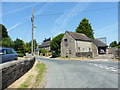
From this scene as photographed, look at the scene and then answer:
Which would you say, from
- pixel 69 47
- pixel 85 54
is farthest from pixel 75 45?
pixel 85 54

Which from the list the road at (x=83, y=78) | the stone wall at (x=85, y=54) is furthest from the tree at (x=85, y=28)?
the road at (x=83, y=78)

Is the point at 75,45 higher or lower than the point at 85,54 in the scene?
higher

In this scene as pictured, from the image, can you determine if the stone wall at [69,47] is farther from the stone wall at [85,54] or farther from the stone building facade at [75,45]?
the stone wall at [85,54]

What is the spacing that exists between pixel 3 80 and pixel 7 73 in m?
0.56

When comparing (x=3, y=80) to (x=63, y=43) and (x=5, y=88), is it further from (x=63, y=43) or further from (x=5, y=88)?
(x=63, y=43)

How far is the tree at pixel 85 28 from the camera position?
59419 millimetres

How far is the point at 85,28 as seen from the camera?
60.3 m

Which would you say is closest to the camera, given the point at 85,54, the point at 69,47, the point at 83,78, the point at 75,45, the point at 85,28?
the point at 83,78

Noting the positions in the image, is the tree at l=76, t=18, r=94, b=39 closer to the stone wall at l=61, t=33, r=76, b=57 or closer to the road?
the stone wall at l=61, t=33, r=76, b=57

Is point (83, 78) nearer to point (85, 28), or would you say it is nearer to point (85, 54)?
point (85, 54)

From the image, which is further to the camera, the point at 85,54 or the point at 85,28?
the point at 85,28

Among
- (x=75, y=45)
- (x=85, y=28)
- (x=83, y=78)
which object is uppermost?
(x=85, y=28)

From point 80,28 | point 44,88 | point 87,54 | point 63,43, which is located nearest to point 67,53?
point 63,43

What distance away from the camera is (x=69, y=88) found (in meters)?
6.02
